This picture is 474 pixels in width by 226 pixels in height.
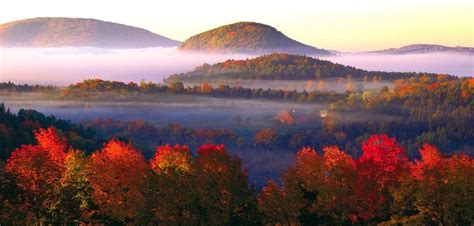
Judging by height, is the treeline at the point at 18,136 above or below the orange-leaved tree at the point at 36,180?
below

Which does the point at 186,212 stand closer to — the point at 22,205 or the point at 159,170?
the point at 159,170

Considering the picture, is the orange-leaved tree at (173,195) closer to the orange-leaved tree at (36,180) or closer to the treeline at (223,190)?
the treeline at (223,190)

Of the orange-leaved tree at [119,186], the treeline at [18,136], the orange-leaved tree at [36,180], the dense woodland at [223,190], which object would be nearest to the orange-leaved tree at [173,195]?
the dense woodland at [223,190]

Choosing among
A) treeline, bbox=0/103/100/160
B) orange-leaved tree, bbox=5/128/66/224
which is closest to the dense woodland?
orange-leaved tree, bbox=5/128/66/224

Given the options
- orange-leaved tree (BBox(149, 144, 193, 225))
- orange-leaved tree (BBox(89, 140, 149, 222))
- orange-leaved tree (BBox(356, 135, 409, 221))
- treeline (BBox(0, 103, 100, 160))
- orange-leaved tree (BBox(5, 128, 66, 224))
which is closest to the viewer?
orange-leaved tree (BBox(5, 128, 66, 224))

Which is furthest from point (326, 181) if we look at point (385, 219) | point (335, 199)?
point (385, 219)

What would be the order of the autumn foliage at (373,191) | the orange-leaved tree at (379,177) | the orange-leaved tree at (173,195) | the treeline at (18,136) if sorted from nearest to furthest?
the autumn foliage at (373,191) < the orange-leaved tree at (173,195) < the orange-leaved tree at (379,177) < the treeline at (18,136)

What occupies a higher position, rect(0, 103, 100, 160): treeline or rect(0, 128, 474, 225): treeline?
rect(0, 128, 474, 225): treeline

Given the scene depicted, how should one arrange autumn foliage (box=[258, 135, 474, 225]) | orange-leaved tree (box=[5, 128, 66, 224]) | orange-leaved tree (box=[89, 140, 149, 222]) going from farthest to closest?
orange-leaved tree (box=[89, 140, 149, 222]), autumn foliage (box=[258, 135, 474, 225]), orange-leaved tree (box=[5, 128, 66, 224])

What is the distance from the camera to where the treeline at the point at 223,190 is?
68.9 meters

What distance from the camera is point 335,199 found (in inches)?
2872

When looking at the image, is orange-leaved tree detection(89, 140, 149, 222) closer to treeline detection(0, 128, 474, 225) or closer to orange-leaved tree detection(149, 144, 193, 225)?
treeline detection(0, 128, 474, 225)

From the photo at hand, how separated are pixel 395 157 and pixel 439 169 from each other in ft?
17.4

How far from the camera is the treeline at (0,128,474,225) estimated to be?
6894 cm
